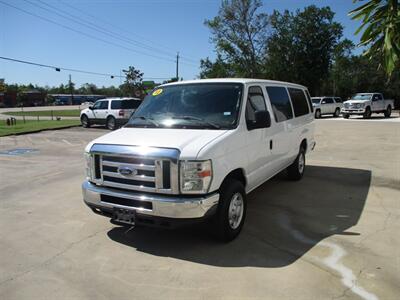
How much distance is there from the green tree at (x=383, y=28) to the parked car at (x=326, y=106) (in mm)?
28979

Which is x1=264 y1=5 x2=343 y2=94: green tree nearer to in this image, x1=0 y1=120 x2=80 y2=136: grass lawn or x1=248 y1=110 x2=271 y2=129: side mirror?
x1=0 y1=120 x2=80 y2=136: grass lawn

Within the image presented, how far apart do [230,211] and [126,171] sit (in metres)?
1.38

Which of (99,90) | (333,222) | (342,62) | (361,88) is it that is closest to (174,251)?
(333,222)

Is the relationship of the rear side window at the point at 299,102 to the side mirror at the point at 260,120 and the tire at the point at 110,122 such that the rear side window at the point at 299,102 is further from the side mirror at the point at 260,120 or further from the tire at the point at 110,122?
the tire at the point at 110,122

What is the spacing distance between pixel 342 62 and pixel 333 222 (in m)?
76.1

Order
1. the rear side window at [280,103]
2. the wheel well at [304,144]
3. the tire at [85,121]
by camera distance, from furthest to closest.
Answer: the tire at [85,121]
the wheel well at [304,144]
the rear side window at [280,103]

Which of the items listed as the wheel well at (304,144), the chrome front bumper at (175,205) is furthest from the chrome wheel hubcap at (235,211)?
the wheel well at (304,144)

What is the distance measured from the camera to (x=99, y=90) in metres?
158

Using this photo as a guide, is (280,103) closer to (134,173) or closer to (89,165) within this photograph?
(134,173)

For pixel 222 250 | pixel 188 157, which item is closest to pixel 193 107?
pixel 188 157

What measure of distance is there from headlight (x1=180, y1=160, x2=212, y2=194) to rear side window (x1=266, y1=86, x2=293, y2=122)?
2.44 m

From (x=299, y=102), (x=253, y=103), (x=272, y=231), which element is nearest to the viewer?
(x=272, y=231)

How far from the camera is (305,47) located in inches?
1897

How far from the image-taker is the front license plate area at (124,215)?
13.6 feet
